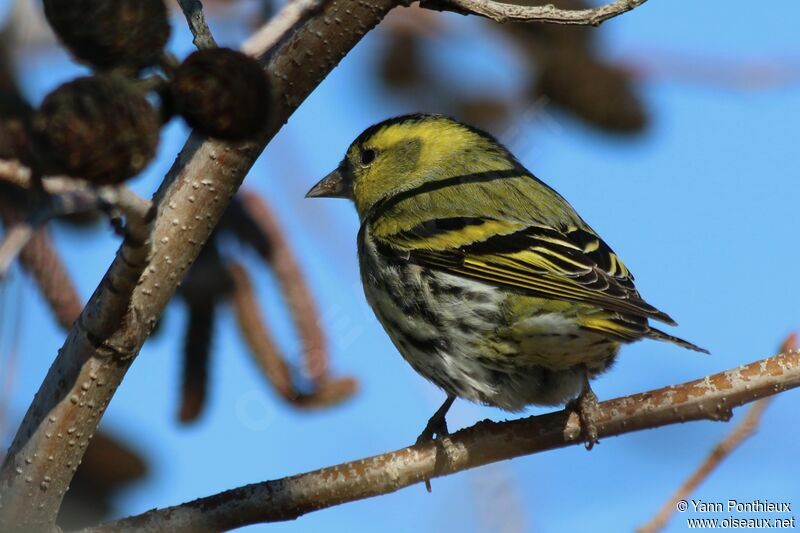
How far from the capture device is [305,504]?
2.57 m

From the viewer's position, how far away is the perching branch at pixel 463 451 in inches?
97.0

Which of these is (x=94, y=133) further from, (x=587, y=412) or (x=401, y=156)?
(x=401, y=156)

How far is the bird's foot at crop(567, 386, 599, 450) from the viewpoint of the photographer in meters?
2.86

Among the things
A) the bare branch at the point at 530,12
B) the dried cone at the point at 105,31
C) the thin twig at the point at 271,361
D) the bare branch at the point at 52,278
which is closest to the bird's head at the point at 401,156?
the thin twig at the point at 271,361

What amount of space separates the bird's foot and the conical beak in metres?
1.73

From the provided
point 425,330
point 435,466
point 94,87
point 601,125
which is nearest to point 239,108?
point 94,87

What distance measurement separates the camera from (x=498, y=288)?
330 cm

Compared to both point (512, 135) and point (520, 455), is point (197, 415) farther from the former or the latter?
point (512, 135)

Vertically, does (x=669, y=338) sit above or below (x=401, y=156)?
below

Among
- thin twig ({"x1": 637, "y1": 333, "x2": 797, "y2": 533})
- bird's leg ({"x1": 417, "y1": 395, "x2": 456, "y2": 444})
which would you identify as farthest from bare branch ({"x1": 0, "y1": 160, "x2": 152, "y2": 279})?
bird's leg ({"x1": 417, "y1": 395, "x2": 456, "y2": 444})

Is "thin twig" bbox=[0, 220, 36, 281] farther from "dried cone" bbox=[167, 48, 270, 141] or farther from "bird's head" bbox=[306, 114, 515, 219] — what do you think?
"bird's head" bbox=[306, 114, 515, 219]

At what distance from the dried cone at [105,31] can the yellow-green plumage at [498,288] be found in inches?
68.8

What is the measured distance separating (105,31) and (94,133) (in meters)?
0.26

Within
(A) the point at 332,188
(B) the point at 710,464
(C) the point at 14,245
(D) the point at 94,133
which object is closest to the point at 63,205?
(C) the point at 14,245
